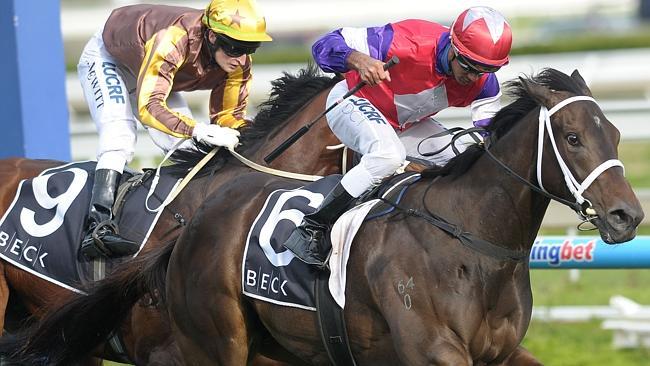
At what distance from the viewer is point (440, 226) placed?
4121 millimetres

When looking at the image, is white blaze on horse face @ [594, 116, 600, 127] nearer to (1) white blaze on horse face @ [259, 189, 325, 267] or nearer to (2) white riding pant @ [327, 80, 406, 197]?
(2) white riding pant @ [327, 80, 406, 197]

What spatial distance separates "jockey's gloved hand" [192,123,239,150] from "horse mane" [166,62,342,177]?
0.09 m

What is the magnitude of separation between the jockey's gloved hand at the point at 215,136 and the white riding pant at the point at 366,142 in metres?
0.68

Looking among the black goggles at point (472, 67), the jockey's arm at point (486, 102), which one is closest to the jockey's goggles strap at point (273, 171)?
the jockey's arm at point (486, 102)

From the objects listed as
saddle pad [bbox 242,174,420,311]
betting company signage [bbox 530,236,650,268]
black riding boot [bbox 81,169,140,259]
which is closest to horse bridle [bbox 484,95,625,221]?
saddle pad [bbox 242,174,420,311]

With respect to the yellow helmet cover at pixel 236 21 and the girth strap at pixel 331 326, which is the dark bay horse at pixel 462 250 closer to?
the girth strap at pixel 331 326

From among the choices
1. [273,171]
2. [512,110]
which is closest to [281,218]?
[273,171]

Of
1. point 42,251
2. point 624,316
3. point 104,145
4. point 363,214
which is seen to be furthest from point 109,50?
point 624,316

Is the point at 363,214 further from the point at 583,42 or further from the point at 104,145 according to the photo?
the point at 583,42

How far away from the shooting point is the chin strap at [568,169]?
3.71 metres

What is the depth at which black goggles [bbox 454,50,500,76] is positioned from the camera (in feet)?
14.1

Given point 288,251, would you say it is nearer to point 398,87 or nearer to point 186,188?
point 398,87

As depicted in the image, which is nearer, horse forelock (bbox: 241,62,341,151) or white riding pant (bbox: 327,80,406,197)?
white riding pant (bbox: 327,80,406,197)

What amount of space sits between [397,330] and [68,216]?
71.7 inches
